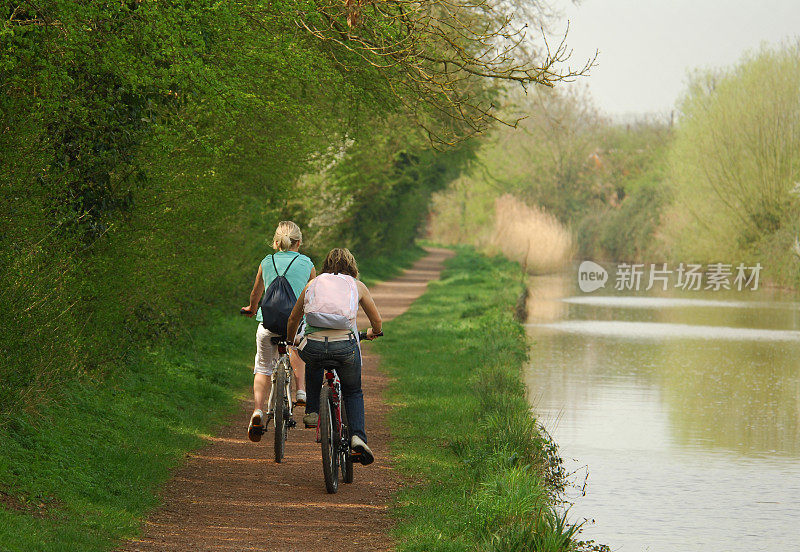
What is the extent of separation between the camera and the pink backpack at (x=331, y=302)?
294 inches

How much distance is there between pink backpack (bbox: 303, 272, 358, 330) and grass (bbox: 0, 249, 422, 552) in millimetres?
1676

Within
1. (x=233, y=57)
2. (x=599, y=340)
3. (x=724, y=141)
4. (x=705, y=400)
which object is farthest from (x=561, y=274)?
(x=233, y=57)

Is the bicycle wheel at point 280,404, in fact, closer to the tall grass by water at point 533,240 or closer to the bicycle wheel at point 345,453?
the bicycle wheel at point 345,453

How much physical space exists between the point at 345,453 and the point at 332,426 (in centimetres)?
37

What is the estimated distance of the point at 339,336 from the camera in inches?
297

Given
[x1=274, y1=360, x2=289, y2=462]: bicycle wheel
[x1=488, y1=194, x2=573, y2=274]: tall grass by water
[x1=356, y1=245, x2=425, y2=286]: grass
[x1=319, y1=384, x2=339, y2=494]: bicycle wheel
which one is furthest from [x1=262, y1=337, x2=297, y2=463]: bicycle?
[x1=488, y1=194, x2=573, y2=274]: tall grass by water

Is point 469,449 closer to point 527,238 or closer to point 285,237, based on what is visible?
point 285,237

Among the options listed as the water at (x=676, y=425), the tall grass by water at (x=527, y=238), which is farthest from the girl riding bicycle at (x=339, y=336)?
the tall grass by water at (x=527, y=238)

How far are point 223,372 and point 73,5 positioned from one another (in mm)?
7179

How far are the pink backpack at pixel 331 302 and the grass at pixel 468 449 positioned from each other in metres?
1.36

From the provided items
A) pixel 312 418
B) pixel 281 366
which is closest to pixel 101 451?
pixel 281 366

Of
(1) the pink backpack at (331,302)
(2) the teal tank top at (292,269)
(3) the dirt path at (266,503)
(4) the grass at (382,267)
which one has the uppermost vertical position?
(4) the grass at (382,267)

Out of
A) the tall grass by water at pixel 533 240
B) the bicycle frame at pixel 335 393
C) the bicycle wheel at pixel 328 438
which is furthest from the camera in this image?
the tall grass by water at pixel 533 240

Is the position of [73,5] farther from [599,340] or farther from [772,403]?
[599,340]
